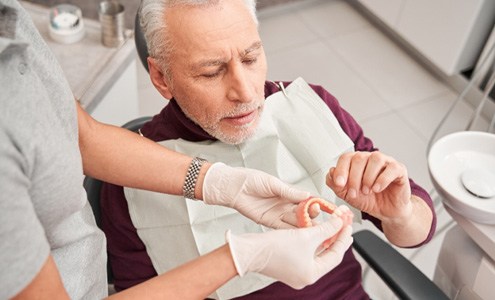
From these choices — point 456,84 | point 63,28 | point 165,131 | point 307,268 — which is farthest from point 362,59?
point 307,268

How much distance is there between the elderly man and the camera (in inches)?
46.9

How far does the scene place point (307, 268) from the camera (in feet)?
3.21

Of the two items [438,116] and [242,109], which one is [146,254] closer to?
[242,109]

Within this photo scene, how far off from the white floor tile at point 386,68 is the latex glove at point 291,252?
196 centimetres

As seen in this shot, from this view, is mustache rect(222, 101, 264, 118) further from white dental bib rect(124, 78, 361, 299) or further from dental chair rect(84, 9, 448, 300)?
dental chair rect(84, 9, 448, 300)

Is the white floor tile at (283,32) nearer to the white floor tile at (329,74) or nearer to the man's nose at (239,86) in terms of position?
the white floor tile at (329,74)

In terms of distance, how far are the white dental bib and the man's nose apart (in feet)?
0.50

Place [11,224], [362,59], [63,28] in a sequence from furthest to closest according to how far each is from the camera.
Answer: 1. [362,59]
2. [63,28]
3. [11,224]

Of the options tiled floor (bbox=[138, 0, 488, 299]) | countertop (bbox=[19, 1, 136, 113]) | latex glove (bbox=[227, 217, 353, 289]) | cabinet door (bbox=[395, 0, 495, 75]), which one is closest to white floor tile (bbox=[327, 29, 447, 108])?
tiled floor (bbox=[138, 0, 488, 299])

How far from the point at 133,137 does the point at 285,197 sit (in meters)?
0.37

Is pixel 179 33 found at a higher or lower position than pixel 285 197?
higher

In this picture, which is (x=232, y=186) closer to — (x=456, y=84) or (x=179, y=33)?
(x=179, y=33)

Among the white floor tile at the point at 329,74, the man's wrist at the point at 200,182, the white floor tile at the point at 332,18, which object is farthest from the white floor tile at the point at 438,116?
the man's wrist at the point at 200,182

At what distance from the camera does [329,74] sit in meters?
2.98
